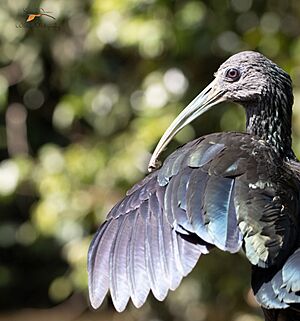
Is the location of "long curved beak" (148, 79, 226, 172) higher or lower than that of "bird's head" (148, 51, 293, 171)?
lower

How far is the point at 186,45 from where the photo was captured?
5613 mm

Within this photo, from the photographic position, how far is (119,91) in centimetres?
614

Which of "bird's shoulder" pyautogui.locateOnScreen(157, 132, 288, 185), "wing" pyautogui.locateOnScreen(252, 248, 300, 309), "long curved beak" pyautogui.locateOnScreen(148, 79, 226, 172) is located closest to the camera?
"wing" pyautogui.locateOnScreen(252, 248, 300, 309)

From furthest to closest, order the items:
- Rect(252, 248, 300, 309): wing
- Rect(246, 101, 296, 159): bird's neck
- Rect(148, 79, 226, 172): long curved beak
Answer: Rect(148, 79, 226, 172): long curved beak, Rect(246, 101, 296, 159): bird's neck, Rect(252, 248, 300, 309): wing

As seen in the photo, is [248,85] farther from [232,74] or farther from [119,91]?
[119,91]

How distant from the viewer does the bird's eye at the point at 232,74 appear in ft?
13.3

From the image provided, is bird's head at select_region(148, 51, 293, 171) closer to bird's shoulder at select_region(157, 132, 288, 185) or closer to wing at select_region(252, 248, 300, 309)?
bird's shoulder at select_region(157, 132, 288, 185)

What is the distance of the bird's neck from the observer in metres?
3.97

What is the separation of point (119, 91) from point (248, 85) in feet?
7.14

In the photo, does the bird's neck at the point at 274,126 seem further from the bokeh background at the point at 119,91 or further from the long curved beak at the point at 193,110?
the bokeh background at the point at 119,91

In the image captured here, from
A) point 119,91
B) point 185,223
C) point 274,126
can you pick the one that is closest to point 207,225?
point 185,223

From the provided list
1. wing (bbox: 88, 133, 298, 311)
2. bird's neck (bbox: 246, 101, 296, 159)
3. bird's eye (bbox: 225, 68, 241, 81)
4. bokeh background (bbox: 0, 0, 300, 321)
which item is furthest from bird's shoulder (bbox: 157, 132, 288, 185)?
bokeh background (bbox: 0, 0, 300, 321)

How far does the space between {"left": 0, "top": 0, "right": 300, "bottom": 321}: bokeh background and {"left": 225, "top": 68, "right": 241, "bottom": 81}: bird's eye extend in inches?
52.9

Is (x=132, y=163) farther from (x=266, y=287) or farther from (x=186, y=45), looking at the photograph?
(x=266, y=287)
